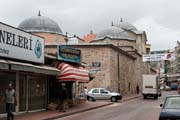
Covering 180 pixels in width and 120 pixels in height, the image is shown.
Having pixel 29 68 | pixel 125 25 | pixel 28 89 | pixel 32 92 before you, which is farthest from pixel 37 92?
pixel 125 25

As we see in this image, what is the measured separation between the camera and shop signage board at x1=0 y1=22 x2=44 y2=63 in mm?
20984

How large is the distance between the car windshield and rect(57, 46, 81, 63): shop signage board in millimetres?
15647

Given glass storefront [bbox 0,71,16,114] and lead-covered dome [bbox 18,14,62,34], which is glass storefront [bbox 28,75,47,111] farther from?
lead-covered dome [bbox 18,14,62,34]

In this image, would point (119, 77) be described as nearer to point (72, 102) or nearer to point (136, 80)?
point (136, 80)

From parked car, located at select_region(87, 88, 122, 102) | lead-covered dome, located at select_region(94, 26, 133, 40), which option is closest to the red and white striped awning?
parked car, located at select_region(87, 88, 122, 102)

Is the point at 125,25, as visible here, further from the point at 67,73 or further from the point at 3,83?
the point at 3,83

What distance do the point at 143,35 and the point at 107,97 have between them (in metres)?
57.0

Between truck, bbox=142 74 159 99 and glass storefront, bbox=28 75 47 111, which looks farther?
truck, bbox=142 74 159 99

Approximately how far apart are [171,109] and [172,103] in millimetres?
830

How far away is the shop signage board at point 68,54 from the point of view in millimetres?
29909

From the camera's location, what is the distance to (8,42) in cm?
2141

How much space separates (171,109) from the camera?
548 inches

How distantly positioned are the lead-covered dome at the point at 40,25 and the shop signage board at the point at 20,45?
42.9 m

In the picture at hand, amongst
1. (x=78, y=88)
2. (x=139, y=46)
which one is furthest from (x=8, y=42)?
(x=139, y=46)
